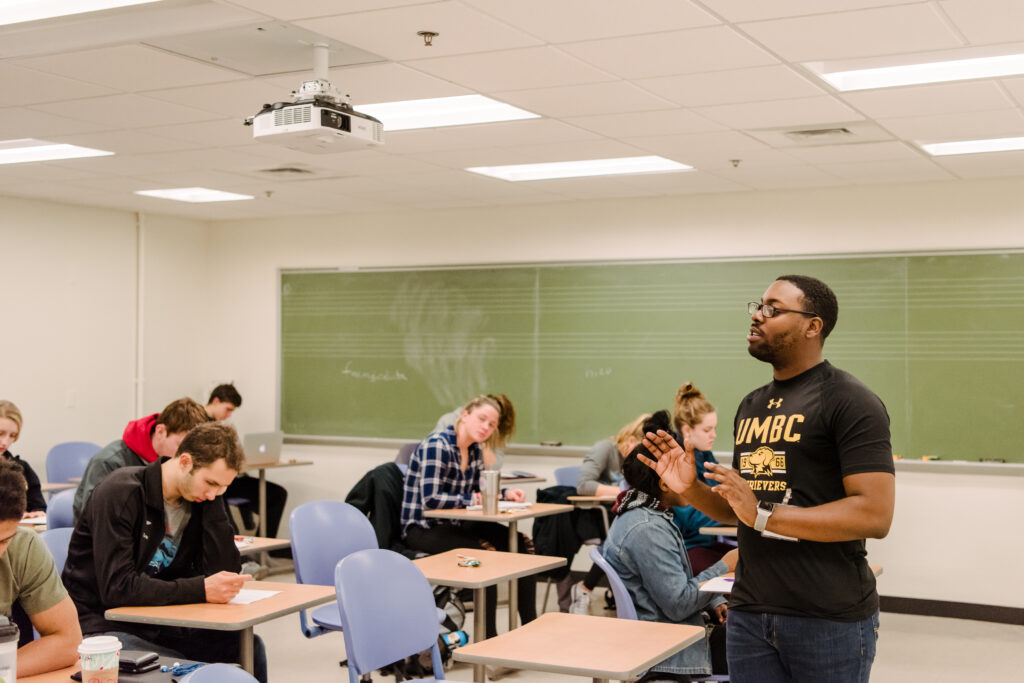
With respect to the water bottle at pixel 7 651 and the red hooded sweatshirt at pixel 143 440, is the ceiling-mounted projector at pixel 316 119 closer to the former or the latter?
the red hooded sweatshirt at pixel 143 440

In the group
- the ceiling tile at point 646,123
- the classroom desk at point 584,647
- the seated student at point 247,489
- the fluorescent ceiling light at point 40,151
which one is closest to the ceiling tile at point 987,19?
the ceiling tile at point 646,123

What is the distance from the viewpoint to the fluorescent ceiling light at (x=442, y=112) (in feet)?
16.2

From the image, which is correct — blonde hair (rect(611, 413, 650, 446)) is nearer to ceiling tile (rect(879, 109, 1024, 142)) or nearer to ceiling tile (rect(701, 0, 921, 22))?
ceiling tile (rect(879, 109, 1024, 142))

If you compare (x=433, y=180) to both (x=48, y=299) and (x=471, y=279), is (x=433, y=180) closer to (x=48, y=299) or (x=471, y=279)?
(x=471, y=279)

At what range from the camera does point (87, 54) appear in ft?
13.0

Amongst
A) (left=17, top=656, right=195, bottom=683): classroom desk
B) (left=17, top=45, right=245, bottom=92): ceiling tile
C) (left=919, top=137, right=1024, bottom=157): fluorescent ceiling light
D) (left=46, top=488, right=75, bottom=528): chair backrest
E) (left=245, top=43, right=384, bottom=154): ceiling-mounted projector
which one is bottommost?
(left=17, top=656, right=195, bottom=683): classroom desk

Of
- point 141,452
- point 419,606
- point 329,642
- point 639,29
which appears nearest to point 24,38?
point 141,452

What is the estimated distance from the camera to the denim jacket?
3875mm

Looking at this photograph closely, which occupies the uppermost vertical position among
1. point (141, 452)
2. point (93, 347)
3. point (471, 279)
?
point (471, 279)

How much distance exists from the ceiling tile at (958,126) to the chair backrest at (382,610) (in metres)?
3.09

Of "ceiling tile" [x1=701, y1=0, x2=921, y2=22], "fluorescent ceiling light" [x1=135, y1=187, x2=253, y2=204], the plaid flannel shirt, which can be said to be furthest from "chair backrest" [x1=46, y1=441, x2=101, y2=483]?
"ceiling tile" [x1=701, y1=0, x2=921, y2=22]

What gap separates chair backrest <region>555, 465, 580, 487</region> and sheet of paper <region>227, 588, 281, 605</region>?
3676 mm

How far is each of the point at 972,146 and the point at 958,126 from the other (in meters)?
0.68

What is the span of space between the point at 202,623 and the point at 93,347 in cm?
550
